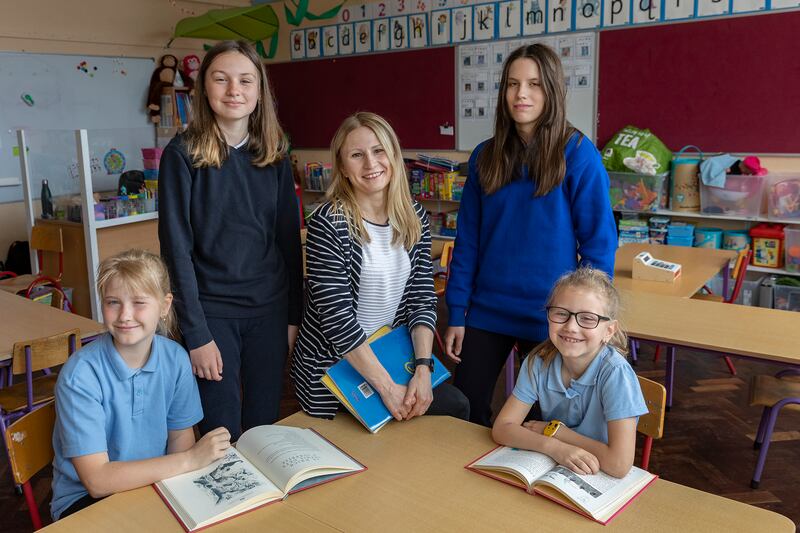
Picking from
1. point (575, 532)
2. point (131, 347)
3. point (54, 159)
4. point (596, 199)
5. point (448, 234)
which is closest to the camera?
point (575, 532)

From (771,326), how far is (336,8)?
4.92 metres

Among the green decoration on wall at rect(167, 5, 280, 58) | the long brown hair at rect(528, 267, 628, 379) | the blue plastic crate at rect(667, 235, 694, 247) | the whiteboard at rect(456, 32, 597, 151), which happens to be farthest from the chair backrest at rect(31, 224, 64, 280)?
the blue plastic crate at rect(667, 235, 694, 247)

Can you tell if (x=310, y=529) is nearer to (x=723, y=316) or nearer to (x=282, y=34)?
(x=723, y=316)

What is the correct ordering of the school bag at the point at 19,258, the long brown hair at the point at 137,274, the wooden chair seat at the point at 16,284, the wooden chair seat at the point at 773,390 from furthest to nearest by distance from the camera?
1. the school bag at the point at 19,258
2. the wooden chair seat at the point at 16,284
3. the wooden chair seat at the point at 773,390
4. the long brown hair at the point at 137,274

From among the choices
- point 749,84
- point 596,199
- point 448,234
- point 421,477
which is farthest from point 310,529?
point 448,234

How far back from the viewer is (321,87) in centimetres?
685

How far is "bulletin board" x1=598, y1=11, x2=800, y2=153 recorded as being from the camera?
4504mm

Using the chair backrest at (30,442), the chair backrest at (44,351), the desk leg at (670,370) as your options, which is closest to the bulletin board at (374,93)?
the desk leg at (670,370)

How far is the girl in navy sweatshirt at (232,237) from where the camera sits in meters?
1.75

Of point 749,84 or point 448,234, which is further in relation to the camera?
point 448,234

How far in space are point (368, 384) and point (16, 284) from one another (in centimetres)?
335

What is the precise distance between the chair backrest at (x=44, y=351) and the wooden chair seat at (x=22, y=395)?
0.26 m

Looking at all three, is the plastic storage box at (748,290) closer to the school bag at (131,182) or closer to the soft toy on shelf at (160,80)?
the school bag at (131,182)

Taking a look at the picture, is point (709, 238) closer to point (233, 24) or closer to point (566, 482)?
point (566, 482)
